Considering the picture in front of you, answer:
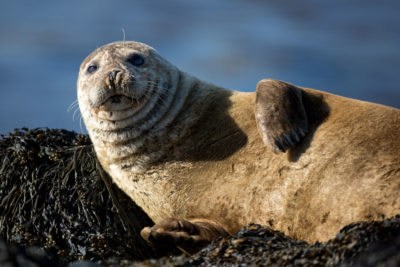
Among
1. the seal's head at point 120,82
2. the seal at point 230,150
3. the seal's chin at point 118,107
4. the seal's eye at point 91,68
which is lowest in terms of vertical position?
the seal at point 230,150

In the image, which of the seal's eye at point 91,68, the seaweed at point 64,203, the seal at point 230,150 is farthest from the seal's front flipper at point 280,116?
the seaweed at point 64,203

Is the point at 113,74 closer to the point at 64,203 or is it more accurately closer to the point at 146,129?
the point at 146,129

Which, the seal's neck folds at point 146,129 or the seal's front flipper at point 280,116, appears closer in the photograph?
the seal's front flipper at point 280,116

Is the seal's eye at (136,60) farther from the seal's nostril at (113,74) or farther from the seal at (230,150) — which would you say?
the seal's nostril at (113,74)

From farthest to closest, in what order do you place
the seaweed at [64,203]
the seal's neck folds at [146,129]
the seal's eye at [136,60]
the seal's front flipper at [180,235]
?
the seaweed at [64,203] < the seal's eye at [136,60] < the seal's neck folds at [146,129] < the seal's front flipper at [180,235]

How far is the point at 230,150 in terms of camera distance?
495 centimetres

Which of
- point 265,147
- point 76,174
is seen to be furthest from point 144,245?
point 265,147

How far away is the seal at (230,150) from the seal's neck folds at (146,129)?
0.01 meters

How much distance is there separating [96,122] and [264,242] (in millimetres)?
2287

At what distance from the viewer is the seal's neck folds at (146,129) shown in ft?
17.2

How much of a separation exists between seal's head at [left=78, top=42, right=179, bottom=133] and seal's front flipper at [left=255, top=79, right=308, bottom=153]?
1185 mm

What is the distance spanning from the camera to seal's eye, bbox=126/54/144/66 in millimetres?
5391

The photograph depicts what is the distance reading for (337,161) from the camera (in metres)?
4.28

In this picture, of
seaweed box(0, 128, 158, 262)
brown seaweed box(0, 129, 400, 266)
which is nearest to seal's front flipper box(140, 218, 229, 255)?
brown seaweed box(0, 129, 400, 266)
